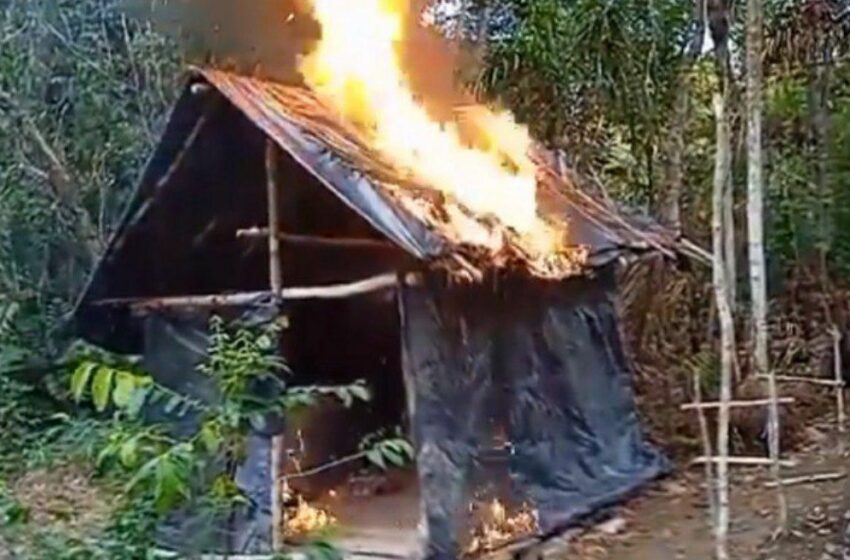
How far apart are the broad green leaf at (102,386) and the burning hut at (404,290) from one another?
97.6 inches

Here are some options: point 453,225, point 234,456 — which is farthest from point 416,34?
point 234,456

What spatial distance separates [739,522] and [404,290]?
242 centimetres

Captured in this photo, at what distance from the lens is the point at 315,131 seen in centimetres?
660

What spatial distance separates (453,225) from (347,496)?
2892 mm

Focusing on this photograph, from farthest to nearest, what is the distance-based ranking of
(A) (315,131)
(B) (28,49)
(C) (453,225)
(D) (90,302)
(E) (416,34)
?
(B) (28,49)
(E) (416,34)
(D) (90,302)
(A) (315,131)
(C) (453,225)

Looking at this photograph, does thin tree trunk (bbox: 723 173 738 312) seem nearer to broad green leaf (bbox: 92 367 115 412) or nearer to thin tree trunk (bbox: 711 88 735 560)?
thin tree trunk (bbox: 711 88 735 560)

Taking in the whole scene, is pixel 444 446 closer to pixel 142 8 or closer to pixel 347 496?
pixel 347 496

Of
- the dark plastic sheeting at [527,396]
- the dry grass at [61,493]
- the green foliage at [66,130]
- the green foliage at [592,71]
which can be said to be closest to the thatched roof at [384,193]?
the dark plastic sheeting at [527,396]

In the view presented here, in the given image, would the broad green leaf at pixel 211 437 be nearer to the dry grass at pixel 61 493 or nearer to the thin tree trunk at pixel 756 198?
the dry grass at pixel 61 493

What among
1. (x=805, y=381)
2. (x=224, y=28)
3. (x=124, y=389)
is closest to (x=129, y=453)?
(x=124, y=389)

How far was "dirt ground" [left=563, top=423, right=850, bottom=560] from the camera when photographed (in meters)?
6.41

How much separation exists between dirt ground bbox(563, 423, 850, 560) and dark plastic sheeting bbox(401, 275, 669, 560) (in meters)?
0.21

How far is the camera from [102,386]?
3.24m

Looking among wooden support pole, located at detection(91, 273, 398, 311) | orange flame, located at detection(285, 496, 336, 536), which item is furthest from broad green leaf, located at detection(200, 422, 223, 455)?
orange flame, located at detection(285, 496, 336, 536)
